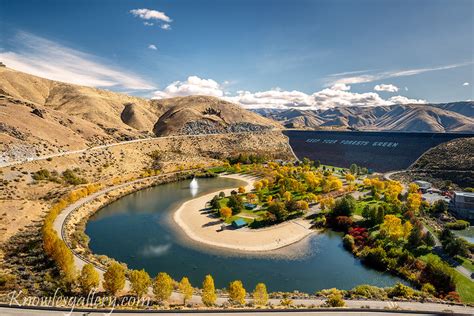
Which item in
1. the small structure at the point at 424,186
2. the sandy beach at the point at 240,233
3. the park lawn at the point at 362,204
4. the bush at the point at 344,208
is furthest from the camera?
the small structure at the point at 424,186

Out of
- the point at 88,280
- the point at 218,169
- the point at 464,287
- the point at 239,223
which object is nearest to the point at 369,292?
the point at 464,287

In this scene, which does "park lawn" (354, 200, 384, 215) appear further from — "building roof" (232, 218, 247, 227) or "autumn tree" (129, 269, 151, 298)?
"autumn tree" (129, 269, 151, 298)

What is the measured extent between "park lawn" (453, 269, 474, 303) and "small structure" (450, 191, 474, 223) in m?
33.7

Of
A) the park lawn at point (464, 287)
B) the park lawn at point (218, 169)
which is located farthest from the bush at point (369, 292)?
→ the park lawn at point (218, 169)

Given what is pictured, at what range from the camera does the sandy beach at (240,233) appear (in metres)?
63.8

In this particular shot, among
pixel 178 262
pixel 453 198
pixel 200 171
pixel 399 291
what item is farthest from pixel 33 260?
pixel 453 198

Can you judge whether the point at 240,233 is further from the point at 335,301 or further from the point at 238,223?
the point at 335,301

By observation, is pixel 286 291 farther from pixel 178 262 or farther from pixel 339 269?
pixel 178 262

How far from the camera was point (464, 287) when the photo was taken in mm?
47562

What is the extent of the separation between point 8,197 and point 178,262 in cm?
5124

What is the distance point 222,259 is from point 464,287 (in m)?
40.6

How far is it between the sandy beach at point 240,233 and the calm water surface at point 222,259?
2.26m

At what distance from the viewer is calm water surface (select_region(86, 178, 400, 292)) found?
169 feet

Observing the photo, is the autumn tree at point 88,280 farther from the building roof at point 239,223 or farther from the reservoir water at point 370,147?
the reservoir water at point 370,147
